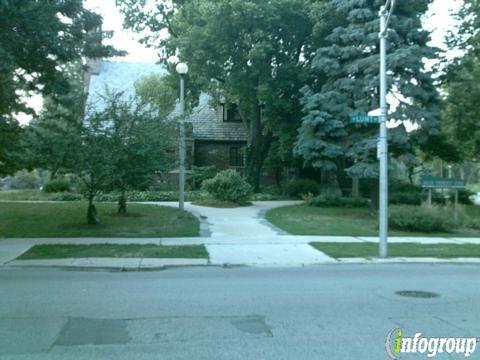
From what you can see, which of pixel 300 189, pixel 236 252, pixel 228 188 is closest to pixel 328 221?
pixel 228 188

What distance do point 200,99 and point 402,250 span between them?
28.6 m

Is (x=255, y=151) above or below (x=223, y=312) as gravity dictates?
above

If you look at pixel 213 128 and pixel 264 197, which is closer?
pixel 264 197

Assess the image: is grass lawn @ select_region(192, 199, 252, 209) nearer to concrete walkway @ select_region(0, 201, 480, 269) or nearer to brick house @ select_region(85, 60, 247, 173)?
concrete walkway @ select_region(0, 201, 480, 269)

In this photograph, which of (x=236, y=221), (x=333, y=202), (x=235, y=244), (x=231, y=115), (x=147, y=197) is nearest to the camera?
(x=235, y=244)

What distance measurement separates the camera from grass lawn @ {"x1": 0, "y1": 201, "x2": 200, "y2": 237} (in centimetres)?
1672

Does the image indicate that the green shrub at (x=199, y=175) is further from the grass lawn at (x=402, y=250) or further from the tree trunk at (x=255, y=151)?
the grass lawn at (x=402, y=250)

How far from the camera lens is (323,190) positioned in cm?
3312

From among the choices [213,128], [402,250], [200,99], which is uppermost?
[200,99]

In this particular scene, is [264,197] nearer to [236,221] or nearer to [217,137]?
[217,137]

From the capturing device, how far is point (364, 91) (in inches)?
878

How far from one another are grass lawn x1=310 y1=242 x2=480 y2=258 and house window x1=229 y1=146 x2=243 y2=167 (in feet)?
75.4

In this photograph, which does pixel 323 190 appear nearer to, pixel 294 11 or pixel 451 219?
pixel 294 11

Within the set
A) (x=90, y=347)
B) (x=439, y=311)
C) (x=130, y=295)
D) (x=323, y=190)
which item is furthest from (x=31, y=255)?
(x=323, y=190)
